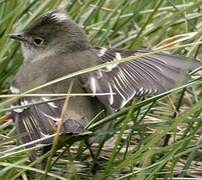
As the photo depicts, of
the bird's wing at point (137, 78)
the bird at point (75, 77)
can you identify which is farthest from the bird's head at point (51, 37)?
the bird's wing at point (137, 78)

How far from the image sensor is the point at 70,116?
411 cm

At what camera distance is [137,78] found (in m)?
4.31

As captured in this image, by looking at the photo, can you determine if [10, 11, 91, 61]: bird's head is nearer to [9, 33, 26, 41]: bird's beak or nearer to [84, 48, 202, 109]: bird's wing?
[9, 33, 26, 41]: bird's beak

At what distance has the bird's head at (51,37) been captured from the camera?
471cm

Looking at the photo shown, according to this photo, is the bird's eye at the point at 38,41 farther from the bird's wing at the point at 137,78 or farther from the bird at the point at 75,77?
the bird's wing at the point at 137,78

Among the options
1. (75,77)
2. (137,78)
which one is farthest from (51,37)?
(137,78)

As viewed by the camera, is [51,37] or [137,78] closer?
[137,78]

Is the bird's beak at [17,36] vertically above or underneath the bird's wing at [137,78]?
above

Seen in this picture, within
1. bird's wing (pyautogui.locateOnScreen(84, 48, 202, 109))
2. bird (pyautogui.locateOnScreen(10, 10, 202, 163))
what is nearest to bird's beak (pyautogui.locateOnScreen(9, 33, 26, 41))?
bird (pyautogui.locateOnScreen(10, 10, 202, 163))

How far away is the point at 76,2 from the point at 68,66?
2.50 feet

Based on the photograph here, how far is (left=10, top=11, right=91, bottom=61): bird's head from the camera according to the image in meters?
4.71

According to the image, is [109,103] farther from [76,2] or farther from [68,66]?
[76,2]

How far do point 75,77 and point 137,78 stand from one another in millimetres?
312

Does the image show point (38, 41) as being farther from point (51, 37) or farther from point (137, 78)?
point (137, 78)
